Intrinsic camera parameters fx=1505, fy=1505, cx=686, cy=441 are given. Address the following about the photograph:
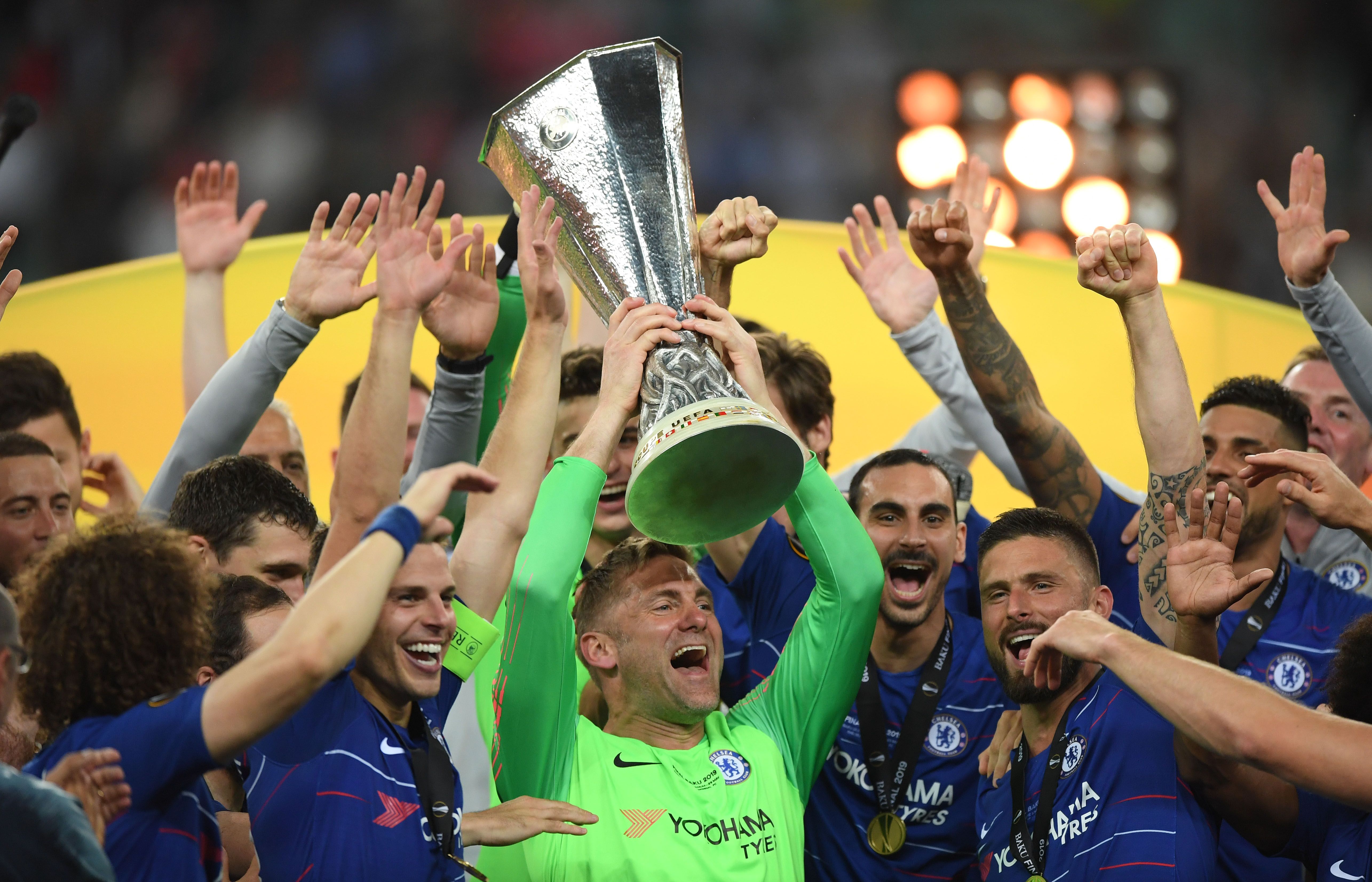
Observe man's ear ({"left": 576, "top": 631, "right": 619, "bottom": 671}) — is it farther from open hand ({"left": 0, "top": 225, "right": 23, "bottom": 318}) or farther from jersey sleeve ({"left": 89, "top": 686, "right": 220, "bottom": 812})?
open hand ({"left": 0, "top": 225, "right": 23, "bottom": 318})

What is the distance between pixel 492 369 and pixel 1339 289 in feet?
6.98

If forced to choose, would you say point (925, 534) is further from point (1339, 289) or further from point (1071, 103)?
point (1071, 103)

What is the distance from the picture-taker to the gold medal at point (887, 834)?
3.26 metres

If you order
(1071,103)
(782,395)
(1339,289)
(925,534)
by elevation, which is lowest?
(925,534)

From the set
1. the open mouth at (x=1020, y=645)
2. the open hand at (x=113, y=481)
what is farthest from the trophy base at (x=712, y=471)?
the open hand at (x=113, y=481)

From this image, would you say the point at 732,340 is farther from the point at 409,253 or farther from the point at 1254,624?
the point at 1254,624

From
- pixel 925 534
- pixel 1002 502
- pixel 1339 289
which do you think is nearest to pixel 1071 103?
pixel 1002 502

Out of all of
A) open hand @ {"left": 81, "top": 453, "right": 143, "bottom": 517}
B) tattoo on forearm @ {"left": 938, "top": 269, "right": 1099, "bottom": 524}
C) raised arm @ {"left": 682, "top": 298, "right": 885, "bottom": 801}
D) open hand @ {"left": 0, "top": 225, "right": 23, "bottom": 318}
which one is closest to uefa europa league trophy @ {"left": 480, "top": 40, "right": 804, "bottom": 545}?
raised arm @ {"left": 682, "top": 298, "right": 885, "bottom": 801}

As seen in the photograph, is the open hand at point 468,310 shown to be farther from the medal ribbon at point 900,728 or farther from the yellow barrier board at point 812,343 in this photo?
the yellow barrier board at point 812,343

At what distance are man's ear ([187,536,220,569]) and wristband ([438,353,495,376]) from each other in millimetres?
679

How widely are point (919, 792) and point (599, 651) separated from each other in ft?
2.55

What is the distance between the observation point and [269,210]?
859 centimetres

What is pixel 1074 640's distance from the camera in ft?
8.57

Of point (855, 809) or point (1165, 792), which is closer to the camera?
point (1165, 792)
